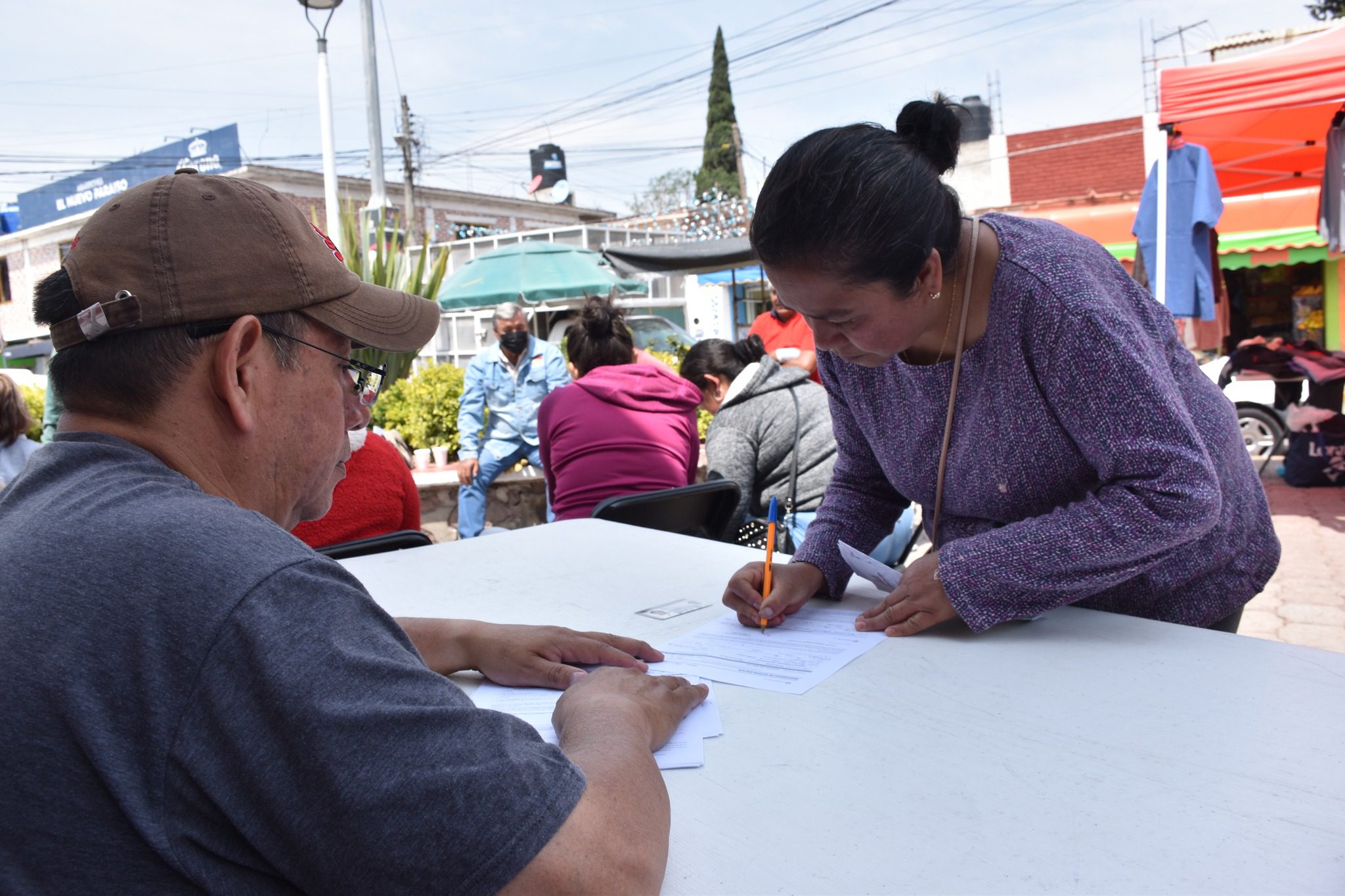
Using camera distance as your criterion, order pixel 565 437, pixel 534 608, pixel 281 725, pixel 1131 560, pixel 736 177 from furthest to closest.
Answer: pixel 736 177
pixel 565 437
pixel 534 608
pixel 1131 560
pixel 281 725

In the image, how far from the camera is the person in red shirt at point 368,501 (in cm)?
258

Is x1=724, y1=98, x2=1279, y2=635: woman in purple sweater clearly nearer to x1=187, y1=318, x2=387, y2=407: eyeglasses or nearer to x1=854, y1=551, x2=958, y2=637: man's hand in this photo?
x1=854, y1=551, x2=958, y2=637: man's hand

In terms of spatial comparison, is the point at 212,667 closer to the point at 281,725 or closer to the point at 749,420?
the point at 281,725

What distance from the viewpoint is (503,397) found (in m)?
5.74

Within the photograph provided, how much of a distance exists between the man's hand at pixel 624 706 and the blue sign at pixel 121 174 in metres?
28.5

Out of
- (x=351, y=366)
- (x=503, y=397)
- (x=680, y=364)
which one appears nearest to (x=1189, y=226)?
(x=680, y=364)

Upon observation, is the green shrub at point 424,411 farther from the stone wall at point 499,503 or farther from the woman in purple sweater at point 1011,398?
the woman in purple sweater at point 1011,398

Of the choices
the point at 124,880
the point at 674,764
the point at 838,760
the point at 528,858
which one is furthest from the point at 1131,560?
the point at 124,880

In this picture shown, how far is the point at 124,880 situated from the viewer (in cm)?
69

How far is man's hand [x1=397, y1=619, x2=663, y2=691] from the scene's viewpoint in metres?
1.37

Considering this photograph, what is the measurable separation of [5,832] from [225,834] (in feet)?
0.52

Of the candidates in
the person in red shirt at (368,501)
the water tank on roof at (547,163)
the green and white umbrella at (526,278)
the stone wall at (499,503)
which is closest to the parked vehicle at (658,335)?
the green and white umbrella at (526,278)

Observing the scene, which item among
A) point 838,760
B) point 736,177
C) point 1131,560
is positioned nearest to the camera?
point 838,760

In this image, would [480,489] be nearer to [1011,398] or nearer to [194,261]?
[1011,398]
